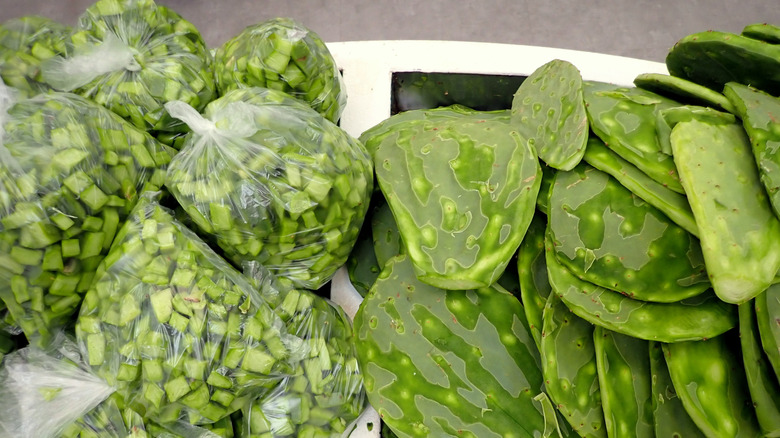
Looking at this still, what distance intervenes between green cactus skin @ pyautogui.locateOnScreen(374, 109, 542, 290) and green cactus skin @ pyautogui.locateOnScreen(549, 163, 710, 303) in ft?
0.20

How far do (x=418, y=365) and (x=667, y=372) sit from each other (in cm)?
33

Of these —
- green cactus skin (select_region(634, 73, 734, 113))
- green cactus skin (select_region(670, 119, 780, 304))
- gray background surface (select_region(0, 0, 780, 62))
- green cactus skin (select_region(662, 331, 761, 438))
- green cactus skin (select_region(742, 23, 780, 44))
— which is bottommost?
gray background surface (select_region(0, 0, 780, 62))

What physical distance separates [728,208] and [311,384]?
22.8 inches

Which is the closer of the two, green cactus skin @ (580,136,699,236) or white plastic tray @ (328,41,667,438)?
green cactus skin @ (580,136,699,236)

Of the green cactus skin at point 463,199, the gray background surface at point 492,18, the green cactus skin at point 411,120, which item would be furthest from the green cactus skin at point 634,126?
the gray background surface at point 492,18

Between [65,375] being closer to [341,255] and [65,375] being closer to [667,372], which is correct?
[341,255]

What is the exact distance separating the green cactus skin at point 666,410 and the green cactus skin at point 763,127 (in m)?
0.24

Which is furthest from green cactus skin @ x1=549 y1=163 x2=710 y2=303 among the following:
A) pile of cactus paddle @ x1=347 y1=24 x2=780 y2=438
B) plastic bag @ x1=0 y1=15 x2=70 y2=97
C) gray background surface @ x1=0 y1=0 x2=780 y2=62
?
gray background surface @ x1=0 y1=0 x2=780 y2=62

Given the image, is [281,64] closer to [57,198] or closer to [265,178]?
[265,178]

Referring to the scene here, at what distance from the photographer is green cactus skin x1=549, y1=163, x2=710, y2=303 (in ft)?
2.29

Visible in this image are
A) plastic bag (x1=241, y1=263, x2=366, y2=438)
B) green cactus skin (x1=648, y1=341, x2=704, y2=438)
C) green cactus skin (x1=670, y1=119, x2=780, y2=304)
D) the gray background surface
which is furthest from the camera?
the gray background surface

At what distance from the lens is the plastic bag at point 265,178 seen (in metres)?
0.75

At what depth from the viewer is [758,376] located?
0.63 meters

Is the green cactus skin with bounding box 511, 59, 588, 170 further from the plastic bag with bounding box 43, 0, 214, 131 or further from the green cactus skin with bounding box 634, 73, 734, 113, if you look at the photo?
the plastic bag with bounding box 43, 0, 214, 131
